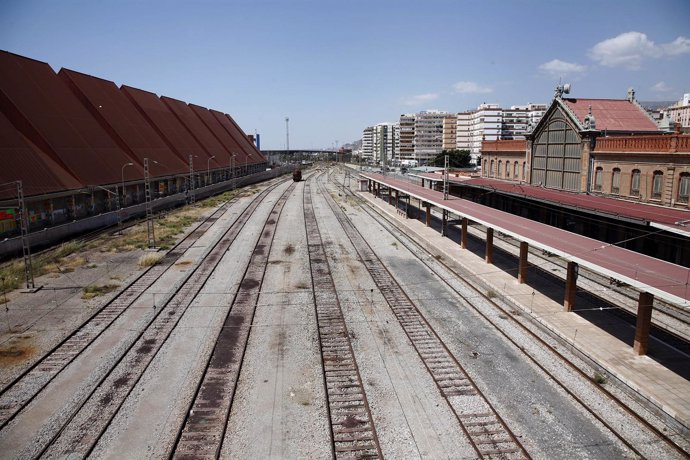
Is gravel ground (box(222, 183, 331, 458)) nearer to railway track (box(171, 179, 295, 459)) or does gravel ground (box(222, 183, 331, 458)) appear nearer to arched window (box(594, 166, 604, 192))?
railway track (box(171, 179, 295, 459))

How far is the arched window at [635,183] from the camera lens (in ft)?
96.6

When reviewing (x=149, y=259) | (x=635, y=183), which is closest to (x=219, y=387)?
(x=149, y=259)

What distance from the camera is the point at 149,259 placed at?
2917 cm

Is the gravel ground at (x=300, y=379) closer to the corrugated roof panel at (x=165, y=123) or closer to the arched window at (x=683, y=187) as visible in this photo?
the arched window at (x=683, y=187)

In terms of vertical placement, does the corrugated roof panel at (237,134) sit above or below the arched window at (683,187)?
above

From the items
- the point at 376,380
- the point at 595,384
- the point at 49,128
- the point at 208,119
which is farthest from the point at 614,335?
the point at 208,119

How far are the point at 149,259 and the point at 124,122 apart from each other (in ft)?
102

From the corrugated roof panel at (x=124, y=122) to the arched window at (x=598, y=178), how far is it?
137ft

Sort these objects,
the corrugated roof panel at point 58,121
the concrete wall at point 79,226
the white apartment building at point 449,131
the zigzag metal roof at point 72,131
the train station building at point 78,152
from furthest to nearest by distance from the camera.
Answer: the white apartment building at point 449,131 < the corrugated roof panel at point 58,121 < the zigzag metal roof at point 72,131 < the train station building at point 78,152 < the concrete wall at point 79,226

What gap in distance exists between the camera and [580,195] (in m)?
34.0

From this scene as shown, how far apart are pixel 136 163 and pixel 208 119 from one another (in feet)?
163

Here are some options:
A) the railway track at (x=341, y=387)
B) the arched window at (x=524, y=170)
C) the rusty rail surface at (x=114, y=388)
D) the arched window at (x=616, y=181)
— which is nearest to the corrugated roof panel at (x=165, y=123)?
the arched window at (x=524, y=170)

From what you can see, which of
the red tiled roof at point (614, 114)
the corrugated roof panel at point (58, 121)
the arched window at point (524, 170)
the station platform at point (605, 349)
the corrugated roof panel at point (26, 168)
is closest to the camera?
the station platform at point (605, 349)

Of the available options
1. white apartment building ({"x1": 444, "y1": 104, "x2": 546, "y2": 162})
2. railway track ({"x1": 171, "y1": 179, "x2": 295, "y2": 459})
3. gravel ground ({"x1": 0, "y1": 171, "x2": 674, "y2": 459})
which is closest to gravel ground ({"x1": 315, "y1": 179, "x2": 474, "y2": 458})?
gravel ground ({"x1": 0, "y1": 171, "x2": 674, "y2": 459})
